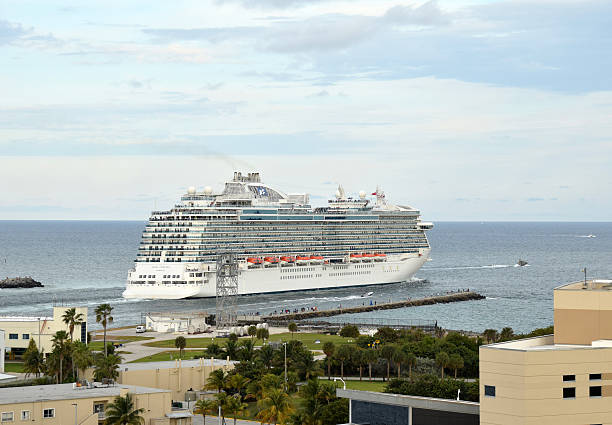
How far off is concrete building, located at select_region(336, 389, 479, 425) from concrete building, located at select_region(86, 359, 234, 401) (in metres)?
17.3

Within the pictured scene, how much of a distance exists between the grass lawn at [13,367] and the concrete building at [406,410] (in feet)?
99.0

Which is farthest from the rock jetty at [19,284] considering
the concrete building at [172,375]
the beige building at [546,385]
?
the beige building at [546,385]

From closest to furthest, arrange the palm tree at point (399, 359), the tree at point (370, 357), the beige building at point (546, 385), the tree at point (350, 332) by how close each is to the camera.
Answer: the beige building at point (546, 385), the palm tree at point (399, 359), the tree at point (370, 357), the tree at point (350, 332)

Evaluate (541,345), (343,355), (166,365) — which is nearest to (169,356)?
(166,365)

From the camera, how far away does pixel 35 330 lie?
66812 mm

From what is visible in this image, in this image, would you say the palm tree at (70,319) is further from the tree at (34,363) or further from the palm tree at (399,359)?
the palm tree at (399,359)

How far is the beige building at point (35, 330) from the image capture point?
66000 millimetres

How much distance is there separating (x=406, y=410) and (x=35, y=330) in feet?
123

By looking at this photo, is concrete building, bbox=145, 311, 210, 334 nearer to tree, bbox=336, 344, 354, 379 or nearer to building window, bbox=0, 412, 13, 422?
tree, bbox=336, 344, 354, 379

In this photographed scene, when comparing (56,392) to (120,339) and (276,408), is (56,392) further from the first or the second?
(120,339)

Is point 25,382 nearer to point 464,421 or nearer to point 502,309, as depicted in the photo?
point 464,421

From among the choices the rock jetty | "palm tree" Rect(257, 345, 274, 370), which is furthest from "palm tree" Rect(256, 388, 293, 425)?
the rock jetty

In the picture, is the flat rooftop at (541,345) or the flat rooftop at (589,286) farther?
the flat rooftop at (589,286)

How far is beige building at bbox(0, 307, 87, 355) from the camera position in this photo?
66.0 metres
